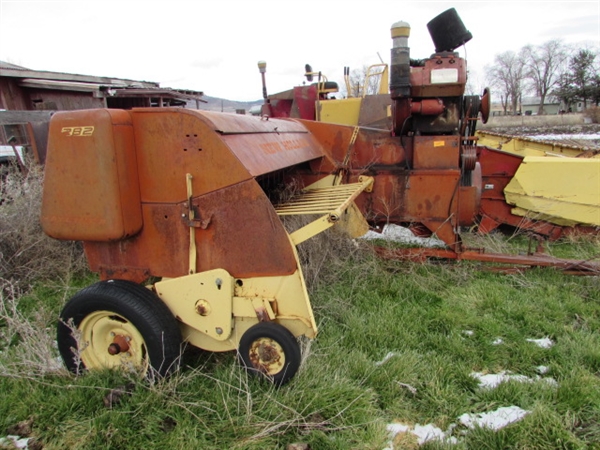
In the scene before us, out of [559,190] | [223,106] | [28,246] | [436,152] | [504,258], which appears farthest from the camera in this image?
[223,106]

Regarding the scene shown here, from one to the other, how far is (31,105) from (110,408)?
46.6 ft

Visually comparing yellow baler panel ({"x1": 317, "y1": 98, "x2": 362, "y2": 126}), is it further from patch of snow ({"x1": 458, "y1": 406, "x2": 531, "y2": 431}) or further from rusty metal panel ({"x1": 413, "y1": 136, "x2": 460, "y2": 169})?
patch of snow ({"x1": 458, "y1": 406, "x2": 531, "y2": 431})

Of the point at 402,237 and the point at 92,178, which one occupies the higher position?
the point at 92,178

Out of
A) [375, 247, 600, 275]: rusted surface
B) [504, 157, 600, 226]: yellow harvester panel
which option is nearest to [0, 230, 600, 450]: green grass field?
[375, 247, 600, 275]: rusted surface

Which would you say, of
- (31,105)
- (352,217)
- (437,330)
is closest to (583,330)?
(437,330)

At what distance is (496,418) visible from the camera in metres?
2.28

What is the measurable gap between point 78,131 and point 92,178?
26 cm

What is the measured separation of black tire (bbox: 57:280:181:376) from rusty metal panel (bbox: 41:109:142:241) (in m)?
0.33

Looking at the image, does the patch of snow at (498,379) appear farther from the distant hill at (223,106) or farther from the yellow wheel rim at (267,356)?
the distant hill at (223,106)

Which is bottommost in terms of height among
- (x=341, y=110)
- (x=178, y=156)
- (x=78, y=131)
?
(x=178, y=156)

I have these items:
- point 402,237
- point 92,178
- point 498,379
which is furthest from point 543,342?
point 92,178

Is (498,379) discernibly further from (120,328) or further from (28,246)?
(28,246)

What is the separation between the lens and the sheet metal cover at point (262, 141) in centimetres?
244

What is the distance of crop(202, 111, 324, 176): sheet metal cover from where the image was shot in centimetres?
244
